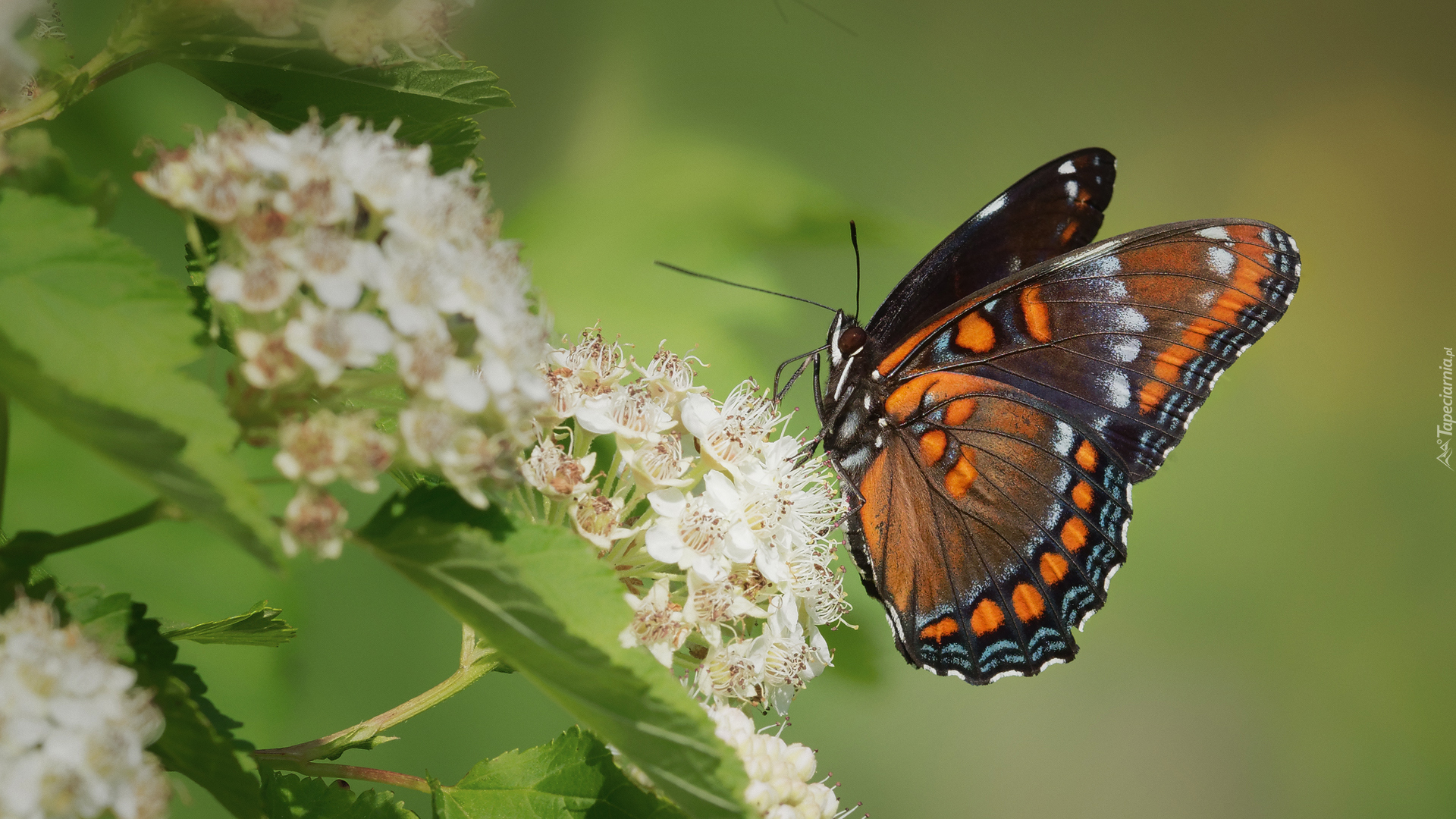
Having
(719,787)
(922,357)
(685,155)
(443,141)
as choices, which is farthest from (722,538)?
(685,155)

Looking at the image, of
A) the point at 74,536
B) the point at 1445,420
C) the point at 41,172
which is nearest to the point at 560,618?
the point at 74,536

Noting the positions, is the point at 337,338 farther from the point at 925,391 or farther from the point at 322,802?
the point at 925,391

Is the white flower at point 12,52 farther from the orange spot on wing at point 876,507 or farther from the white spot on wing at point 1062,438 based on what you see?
the white spot on wing at point 1062,438

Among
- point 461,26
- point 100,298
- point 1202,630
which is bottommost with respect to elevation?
point 1202,630

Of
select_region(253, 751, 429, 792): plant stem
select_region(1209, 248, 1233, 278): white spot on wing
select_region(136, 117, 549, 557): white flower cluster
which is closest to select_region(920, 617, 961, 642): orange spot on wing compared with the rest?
select_region(1209, 248, 1233, 278): white spot on wing

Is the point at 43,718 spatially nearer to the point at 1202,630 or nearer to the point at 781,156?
the point at 781,156

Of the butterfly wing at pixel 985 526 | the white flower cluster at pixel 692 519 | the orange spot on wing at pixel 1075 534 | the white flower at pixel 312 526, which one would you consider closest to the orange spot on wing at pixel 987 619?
the butterfly wing at pixel 985 526
